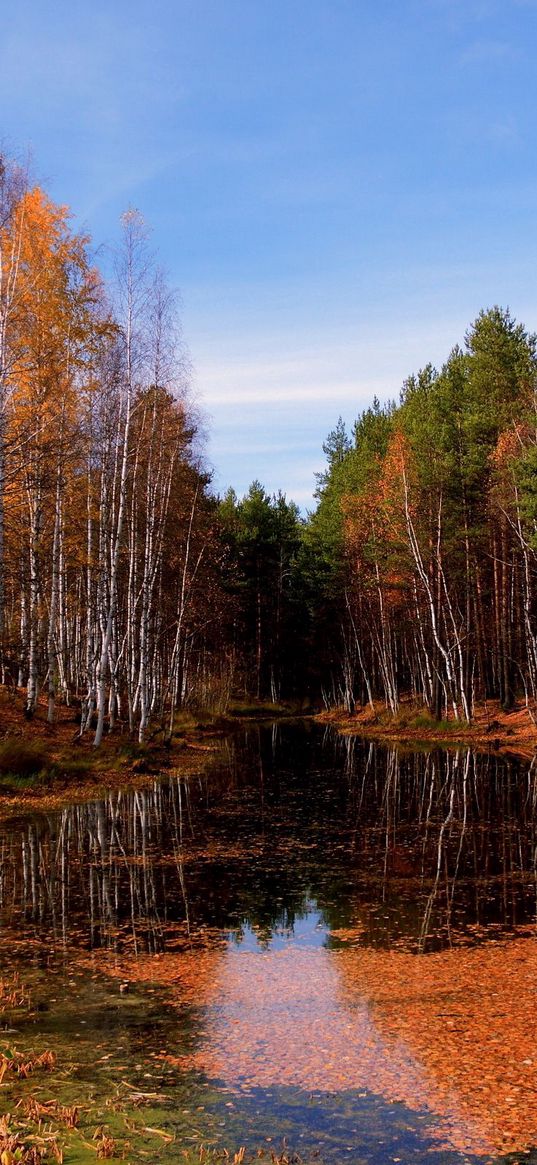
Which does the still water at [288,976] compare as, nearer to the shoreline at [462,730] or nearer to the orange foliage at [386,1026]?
the orange foliage at [386,1026]

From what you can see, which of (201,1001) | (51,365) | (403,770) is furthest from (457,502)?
→ (201,1001)

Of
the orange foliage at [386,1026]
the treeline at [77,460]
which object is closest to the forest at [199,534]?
the treeline at [77,460]

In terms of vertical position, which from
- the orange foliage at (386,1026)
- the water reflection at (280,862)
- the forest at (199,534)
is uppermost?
the forest at (199,534)

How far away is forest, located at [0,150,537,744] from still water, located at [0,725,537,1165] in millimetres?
7438

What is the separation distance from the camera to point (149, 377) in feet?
94.4

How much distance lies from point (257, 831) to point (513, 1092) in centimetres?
1158

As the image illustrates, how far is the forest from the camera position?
22609mm

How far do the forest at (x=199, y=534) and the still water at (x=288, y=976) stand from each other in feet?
24.4

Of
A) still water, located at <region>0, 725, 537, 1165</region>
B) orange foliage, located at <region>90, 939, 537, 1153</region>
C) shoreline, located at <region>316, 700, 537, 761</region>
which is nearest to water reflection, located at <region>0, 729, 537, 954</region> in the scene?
still water, located at <region>0, 725, 537, 1165</region>

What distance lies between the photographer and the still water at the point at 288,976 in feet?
18.6

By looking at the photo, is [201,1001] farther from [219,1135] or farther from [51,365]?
[51,365]

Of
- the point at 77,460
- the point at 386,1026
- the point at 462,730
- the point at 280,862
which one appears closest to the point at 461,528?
the point at 462,730

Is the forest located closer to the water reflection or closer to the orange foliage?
the water reflection

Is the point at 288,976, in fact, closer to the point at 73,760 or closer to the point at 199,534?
the point at 73,760
